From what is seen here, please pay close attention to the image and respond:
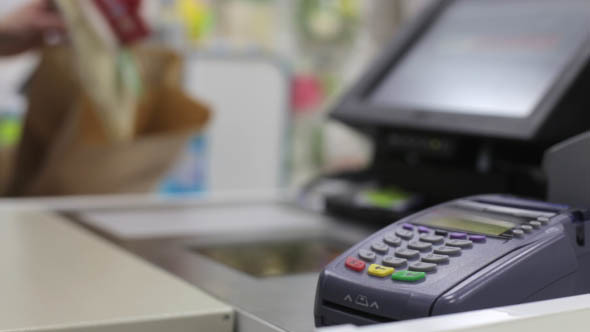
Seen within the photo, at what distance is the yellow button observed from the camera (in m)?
0.45

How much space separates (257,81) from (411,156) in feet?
6.75

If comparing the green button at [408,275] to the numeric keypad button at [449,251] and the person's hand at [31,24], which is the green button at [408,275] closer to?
the numeric keypad button at [449,251]

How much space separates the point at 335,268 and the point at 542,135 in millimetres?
325

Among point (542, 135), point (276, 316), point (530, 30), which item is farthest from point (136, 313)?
point (530, 30)

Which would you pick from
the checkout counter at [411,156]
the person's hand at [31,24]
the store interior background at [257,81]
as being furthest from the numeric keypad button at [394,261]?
the store interior background at [257,81]

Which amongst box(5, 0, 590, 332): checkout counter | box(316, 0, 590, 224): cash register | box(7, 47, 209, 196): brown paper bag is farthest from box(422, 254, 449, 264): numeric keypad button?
box(7, 47, 209, 196): brown paper bag

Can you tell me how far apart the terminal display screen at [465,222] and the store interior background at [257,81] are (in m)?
1.25

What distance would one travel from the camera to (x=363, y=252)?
0.48 meters

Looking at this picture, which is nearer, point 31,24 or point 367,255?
point 367,255

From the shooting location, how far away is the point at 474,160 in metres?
0.85

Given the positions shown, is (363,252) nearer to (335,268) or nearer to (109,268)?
(335,268)

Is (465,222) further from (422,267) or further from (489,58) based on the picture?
(489,58)

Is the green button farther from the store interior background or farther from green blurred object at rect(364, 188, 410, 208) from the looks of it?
the store interior background

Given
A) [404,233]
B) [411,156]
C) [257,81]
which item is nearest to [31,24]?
[411,156]
